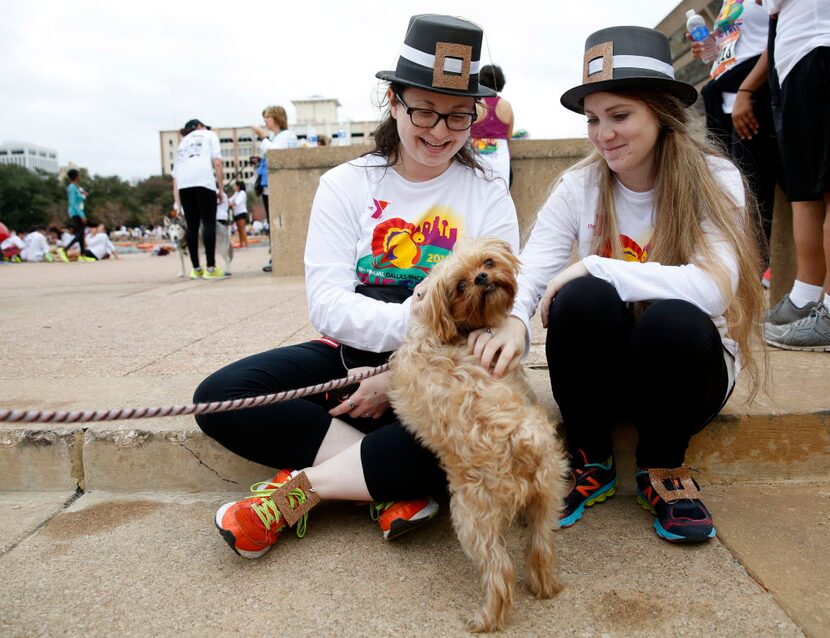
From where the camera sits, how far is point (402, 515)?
7.21 feet

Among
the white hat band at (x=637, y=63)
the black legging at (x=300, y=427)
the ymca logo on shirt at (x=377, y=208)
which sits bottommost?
the black legging at (x=300, y=427)

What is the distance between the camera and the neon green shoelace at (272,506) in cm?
213

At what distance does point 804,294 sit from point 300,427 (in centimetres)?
308

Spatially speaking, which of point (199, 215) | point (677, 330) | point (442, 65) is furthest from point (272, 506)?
point (199, 215)

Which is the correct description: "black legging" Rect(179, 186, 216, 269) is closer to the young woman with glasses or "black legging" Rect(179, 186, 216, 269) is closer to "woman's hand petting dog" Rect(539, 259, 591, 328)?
the young woman with glasses

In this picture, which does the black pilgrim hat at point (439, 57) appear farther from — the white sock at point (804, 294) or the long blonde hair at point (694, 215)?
the white sock at point (804, 294)

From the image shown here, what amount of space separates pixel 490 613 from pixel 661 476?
3.11 ft

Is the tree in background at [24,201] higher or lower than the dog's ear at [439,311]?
higher

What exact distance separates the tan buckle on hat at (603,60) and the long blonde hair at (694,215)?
0.11m

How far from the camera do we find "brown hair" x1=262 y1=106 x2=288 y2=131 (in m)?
10.1

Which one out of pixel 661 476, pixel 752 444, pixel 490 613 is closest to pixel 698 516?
pixel 661 476

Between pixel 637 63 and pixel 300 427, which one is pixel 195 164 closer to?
pixel 300 427

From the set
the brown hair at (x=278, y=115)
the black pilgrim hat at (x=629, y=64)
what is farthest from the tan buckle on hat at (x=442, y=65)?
the brown hair at (x=278, y=115)

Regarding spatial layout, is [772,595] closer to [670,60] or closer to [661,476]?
[661,476]
